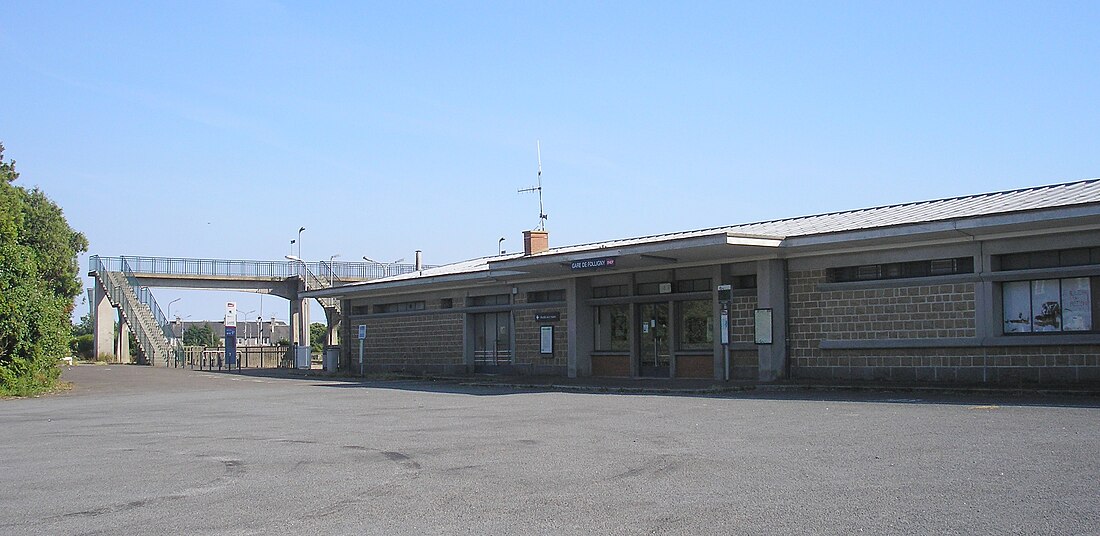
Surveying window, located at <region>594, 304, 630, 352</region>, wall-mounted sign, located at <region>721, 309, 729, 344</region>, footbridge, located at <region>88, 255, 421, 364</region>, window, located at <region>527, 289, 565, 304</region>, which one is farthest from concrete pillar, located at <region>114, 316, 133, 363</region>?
wall-mounted sign, located at <region>721, 309, 729, 344</region>

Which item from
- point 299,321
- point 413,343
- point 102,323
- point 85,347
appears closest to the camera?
point 413,343

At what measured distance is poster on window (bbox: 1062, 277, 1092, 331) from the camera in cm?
1930

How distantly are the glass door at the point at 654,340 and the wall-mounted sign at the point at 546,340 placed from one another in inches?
135

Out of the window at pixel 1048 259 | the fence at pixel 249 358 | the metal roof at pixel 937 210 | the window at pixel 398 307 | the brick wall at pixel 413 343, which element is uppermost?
the metal roof at pixel 937 210

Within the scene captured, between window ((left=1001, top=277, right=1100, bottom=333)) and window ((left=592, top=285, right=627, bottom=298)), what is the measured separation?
11.0m

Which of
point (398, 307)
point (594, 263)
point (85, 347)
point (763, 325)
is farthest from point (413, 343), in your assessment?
point (85, 347)

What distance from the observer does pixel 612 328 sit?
97.6 feet

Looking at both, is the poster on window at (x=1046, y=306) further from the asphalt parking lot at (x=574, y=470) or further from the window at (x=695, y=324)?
the window at (x=695, y=324)

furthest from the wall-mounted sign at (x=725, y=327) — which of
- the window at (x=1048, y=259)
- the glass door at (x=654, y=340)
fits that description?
the window at (x=1048, y=259)

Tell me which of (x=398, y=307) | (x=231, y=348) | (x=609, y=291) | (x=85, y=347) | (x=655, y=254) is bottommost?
(x=85, y=347)

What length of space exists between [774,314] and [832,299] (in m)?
1.37

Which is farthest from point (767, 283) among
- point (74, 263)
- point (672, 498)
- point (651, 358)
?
point (74, 263)

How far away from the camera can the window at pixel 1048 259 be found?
62.9ft

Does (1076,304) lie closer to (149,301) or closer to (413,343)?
(413,343)
